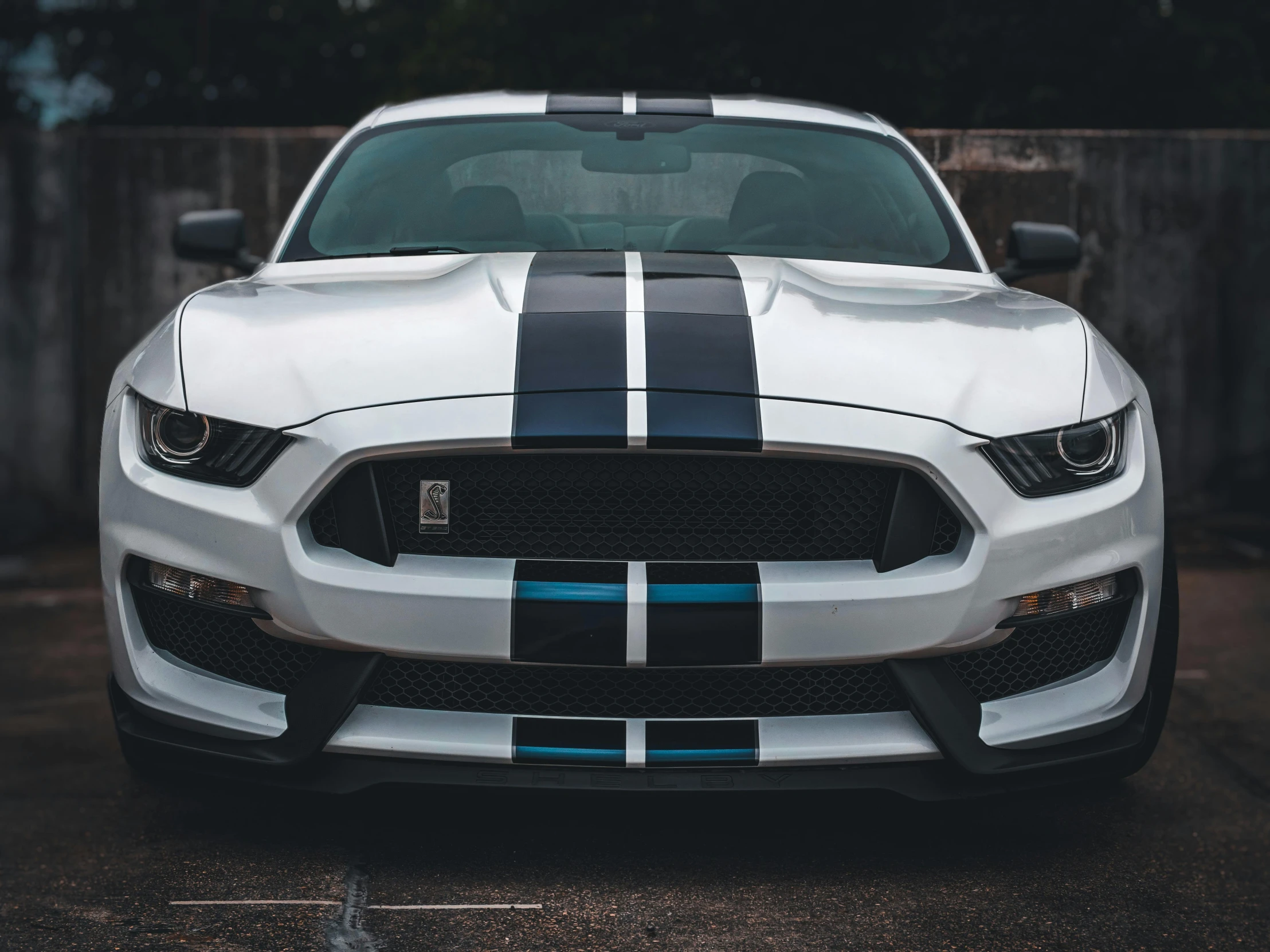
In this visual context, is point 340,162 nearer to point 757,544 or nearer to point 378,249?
point 378,249

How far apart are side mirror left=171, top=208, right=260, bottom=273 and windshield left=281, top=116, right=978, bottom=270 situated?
276mm

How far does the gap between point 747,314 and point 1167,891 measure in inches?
48.4

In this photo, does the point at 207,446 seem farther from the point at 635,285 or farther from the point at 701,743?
the point at 701,743

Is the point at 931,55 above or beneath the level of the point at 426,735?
above

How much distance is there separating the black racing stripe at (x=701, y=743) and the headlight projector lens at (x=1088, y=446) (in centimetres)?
71

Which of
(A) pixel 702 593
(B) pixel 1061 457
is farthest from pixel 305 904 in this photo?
(B) pixel 1061 457

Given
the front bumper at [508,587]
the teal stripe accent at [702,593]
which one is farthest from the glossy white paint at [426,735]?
the teal stripe accent at [702,593]

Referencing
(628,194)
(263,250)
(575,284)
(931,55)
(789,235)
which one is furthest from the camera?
(931,55)

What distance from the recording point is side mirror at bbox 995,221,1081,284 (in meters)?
3.49

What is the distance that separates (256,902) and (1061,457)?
1.51 metres

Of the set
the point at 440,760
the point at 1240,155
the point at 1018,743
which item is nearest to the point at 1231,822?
the point at 1018,743

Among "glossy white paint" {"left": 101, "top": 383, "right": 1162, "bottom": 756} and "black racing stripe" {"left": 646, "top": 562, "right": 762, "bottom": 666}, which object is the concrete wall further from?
"black racing stripe" {"left": 646, "top": 562, "right": 762, "bottom": 666}

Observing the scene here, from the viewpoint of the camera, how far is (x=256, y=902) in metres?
2.20

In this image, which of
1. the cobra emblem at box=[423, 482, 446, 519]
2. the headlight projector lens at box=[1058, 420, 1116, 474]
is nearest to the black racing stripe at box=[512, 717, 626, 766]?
the cobra emblem at box=[423, 482, 446, 519]
